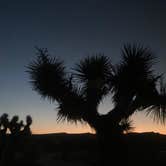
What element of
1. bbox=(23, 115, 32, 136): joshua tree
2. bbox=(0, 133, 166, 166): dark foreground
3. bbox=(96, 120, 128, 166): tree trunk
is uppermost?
bbox=(23, 115, 32, 136): joshua tree

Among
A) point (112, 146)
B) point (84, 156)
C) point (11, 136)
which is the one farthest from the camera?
point (84, 156)

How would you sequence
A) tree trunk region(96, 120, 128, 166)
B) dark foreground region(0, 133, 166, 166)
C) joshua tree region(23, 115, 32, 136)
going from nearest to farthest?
tree trunk region(96, 120, 128, 166) → joshua tree region(23, 115, 32, 136) → dark foreground region(0, 133, 166, 166)

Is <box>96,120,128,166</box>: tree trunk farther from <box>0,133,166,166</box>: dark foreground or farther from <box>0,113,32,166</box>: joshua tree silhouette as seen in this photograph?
<box>0,113,32,166</box>: joshua tree silhouette

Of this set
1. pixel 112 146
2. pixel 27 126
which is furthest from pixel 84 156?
pixel 112 146

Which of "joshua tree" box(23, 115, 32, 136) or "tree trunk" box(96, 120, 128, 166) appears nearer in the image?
"tree trunk" box(96, 120, 128, 166)

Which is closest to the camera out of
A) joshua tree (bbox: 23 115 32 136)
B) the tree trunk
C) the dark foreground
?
the tree trunk

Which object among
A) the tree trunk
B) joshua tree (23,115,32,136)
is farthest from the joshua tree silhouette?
the tree trunk

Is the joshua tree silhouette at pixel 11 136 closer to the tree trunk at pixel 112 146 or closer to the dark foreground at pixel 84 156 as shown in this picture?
the dark foreground at pixel 84 156

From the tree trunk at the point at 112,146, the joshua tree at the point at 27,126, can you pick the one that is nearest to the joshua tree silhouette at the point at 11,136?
the joshua tree at the point at 27,126

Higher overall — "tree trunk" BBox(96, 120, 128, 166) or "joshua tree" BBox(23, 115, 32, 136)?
"joshua tree" BBox(23, 115, 32, 136)

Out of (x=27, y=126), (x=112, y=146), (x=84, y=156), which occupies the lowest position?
(x=84, y=156)

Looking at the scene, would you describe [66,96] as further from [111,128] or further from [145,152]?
[145,152]

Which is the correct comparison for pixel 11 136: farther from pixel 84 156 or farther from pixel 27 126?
pixel 84 156

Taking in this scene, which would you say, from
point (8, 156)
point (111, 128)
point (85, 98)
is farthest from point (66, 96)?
point (8, 156)
